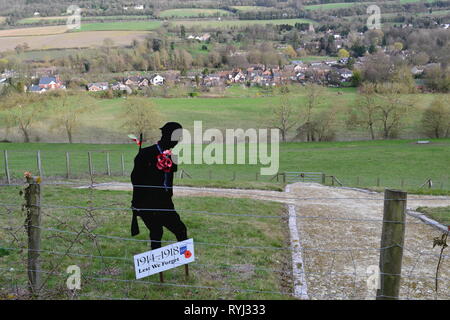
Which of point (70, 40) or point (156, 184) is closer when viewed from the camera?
point (156, 184)

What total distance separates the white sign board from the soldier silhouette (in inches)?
17.7

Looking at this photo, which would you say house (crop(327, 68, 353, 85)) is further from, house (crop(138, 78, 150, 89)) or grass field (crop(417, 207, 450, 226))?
grass field (crop(417, 207, 450, 226))

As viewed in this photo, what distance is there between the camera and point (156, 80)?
233ft

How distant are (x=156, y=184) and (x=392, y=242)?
3.15 meters

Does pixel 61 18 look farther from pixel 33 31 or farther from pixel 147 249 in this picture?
pixel 147 249

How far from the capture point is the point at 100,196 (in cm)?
1301

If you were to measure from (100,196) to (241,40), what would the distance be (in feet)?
314

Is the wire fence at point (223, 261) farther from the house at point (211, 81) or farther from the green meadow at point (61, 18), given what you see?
the green meadow at point (61, 18)

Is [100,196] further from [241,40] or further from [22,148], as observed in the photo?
[241,40]

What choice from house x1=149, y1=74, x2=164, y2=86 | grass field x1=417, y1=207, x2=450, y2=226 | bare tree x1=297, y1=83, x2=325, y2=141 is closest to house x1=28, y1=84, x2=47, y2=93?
house x1=149, y1=74, x2=164, y2=86

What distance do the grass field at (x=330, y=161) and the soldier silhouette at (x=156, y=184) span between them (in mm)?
21474

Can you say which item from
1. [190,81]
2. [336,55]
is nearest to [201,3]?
[336,55]

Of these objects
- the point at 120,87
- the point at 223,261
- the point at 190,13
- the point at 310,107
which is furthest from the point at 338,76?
the point at 190,13

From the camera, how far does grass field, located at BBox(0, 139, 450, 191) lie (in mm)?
30250
